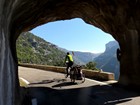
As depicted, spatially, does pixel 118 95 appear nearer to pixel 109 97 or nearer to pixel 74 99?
pixel 109 97

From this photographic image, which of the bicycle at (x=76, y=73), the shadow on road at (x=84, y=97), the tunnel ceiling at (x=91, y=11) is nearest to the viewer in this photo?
the shadow on road at (x=84, y=97)

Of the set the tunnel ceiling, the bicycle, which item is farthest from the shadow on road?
the tunnel ceiling

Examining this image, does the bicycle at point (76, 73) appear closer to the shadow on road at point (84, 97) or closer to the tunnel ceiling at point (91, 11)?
the shadow on road at point (84, 97)

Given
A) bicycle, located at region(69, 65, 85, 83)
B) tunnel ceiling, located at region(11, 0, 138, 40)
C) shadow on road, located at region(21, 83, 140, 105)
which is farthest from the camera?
bicycle, located at region(69, 65, 85, 83)

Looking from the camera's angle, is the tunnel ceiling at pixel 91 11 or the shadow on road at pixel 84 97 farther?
the tunnel ceiling at pixel 91 11

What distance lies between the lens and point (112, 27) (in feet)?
68.7

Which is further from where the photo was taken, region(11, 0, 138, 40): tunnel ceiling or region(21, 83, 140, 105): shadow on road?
region(11, 0, 138, 40): tunnel ceiling

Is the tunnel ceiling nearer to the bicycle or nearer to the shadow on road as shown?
the bicycle

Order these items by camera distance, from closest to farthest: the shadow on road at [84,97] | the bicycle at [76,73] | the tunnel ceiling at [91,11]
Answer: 1. the shadow on road at [84,97]
2. the tunnel ceiling at [91,11]
3. the bicycle at [76,73]

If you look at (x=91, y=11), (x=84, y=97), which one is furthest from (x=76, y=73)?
(x=91, y=11)

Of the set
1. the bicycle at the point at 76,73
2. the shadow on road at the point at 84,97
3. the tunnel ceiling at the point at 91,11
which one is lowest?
the shadow on road at the point at 84,97

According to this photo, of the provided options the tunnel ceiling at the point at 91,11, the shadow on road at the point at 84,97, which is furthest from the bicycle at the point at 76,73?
the tunnel ceiling at the point at 91,11

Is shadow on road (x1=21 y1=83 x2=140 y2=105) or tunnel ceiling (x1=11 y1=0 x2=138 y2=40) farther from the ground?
tunnel ceiling (x1=11 y1=0 x2=138 y2=40)

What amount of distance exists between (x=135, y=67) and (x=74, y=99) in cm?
545
